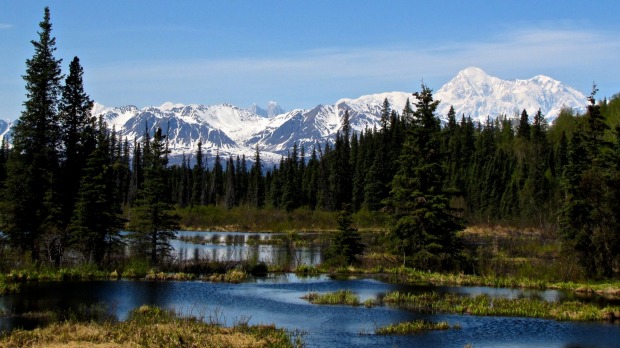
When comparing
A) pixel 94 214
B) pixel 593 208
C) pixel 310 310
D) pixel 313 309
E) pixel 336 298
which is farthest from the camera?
pixel 94 214

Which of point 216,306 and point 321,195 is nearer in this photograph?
point 216,306

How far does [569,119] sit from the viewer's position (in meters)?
178

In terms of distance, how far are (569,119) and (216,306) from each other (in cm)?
15922

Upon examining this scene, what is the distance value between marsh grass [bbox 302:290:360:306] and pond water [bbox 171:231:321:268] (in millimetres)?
16496

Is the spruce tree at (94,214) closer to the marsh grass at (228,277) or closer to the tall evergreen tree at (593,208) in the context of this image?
the marsh grass at (228,277)

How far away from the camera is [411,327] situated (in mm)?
32969

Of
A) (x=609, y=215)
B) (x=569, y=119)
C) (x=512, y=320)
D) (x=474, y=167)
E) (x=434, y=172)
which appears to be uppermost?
(x=569, y=119)

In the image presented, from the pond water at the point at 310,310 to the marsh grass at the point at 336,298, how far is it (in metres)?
0.80

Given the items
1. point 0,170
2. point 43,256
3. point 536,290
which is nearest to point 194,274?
point 43,256

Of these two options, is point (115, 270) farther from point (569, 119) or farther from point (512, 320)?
point (569, 119)

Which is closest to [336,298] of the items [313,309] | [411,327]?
[313,309]

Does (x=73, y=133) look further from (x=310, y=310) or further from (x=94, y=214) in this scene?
(x=310, y=310)

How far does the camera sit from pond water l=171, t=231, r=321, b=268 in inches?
2534

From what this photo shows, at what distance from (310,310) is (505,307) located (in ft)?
37.2
